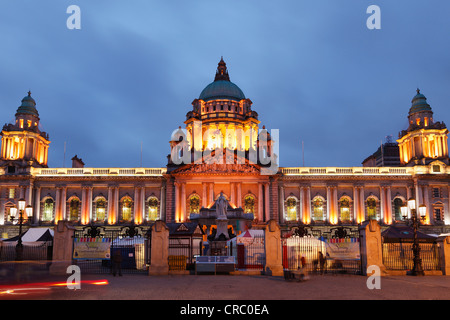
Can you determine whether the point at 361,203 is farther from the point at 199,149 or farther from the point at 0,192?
the point at 0,192

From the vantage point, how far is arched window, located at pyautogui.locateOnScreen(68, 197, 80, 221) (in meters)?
63.0

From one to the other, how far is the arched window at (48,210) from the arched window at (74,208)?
8.36 ft

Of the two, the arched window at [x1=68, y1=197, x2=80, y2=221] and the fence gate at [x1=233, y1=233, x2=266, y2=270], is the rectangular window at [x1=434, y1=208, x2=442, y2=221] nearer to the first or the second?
the fence gate at [x1=233, y1=233, x2=266, y2=270]

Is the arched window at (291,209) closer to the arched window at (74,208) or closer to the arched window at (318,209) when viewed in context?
the arched window at (318,209)

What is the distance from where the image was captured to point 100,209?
207ft

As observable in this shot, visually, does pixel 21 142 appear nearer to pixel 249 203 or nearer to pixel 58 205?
pixel 58 205

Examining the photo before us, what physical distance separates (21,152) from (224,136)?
107ft

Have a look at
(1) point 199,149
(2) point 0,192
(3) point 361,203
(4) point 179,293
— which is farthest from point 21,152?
(4) point 179,293

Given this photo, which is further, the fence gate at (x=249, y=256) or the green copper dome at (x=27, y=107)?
the green copper dome at (x=27, y=107)

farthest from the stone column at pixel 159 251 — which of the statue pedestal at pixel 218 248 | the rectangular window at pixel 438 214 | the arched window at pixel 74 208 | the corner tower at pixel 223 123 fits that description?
the rectangular window at pixel 438 214

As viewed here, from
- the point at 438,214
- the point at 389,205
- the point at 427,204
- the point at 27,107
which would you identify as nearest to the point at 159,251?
the point at 389,205

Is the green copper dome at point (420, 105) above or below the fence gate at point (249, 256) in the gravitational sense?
above

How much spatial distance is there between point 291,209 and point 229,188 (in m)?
9.84

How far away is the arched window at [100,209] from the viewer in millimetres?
62859
